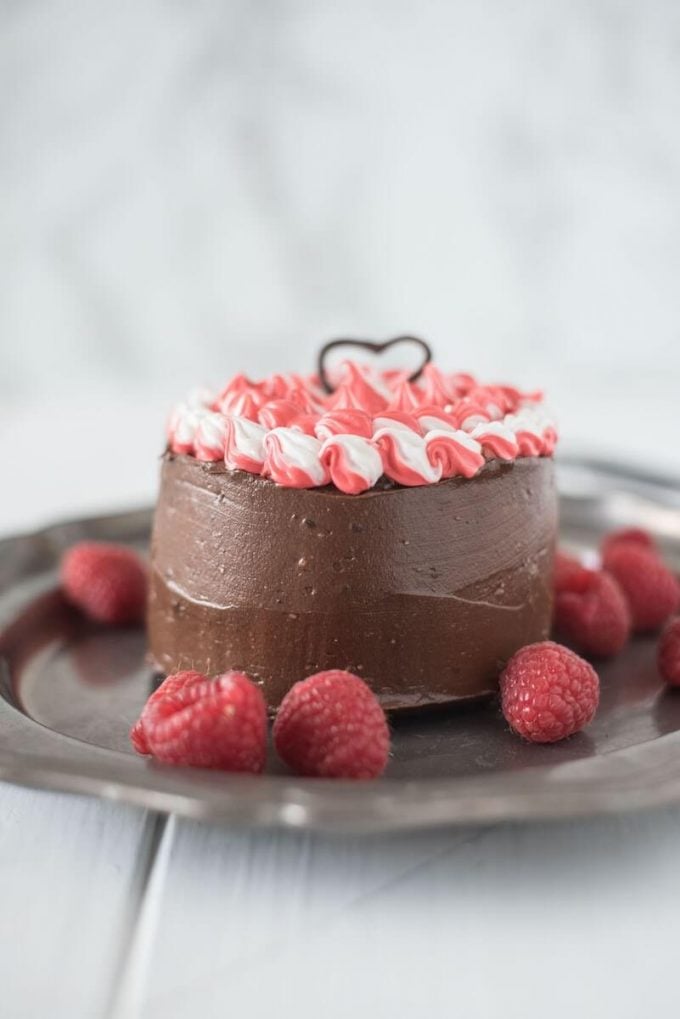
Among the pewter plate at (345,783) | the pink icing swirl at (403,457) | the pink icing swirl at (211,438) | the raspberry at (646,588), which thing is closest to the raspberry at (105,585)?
the pewter plate at (345,783)

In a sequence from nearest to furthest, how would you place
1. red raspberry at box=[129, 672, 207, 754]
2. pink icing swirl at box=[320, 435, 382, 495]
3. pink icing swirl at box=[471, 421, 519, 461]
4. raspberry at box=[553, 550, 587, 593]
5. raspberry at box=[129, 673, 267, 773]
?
raspberry at box=[129, 673, 267, 773]
red raspberry at box=[129, 672, 207, 754]
pink icing swirl at box=[320, 435, 382, 495]
pink icing swirl at box=[471, 421, 519, 461]
raspberry at box=[553, 550, 587, 593]

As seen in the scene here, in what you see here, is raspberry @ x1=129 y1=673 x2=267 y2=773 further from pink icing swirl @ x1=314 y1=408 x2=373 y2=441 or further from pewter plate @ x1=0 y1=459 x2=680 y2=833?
pink icing swirl @ x1=314 y1=408 x2=373 y2=441

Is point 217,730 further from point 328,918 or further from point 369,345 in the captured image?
point 369,345

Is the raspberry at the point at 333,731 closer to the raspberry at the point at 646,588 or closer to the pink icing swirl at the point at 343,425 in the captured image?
the pink icing swirl at the point at 343,425

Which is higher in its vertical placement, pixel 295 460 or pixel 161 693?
pixel 295 460

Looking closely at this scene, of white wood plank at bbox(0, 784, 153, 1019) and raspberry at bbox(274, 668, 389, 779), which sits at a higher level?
raspberry at bbox(274, 668, 389, 779)

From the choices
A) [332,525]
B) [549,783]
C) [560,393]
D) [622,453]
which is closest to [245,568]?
[332,525]

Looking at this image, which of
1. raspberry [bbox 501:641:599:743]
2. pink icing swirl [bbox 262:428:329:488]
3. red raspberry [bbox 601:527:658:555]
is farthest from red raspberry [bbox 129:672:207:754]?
red raspberry [bbox 601:527:658:555]

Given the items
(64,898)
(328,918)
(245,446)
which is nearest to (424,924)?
(328,918)
